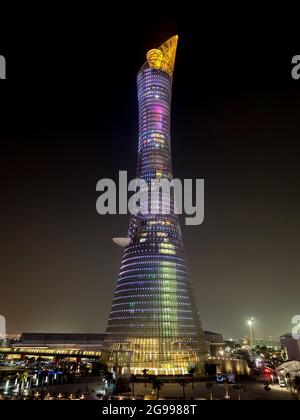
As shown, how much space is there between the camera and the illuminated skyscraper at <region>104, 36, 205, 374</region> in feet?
287

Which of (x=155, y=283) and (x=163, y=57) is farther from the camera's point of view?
(x=163, y=57)

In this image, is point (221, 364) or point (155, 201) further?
point (155, 201)

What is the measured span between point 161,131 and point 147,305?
158 feet

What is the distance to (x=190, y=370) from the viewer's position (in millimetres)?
84812

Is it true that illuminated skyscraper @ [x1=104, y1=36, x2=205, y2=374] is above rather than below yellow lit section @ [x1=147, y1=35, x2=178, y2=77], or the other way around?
below

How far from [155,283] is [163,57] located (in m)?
69.0

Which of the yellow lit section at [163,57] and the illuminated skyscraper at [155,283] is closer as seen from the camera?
the illuminated skyscraper at [155,283]

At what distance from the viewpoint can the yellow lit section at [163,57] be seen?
366 ft

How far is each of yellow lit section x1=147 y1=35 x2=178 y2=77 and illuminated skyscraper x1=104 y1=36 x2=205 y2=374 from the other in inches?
110

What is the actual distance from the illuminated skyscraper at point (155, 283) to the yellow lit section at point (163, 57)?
9.19ft

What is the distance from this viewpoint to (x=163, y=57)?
113m

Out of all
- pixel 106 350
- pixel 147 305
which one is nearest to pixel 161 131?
pixel 147 305

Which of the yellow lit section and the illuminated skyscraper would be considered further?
the yellow lit section
